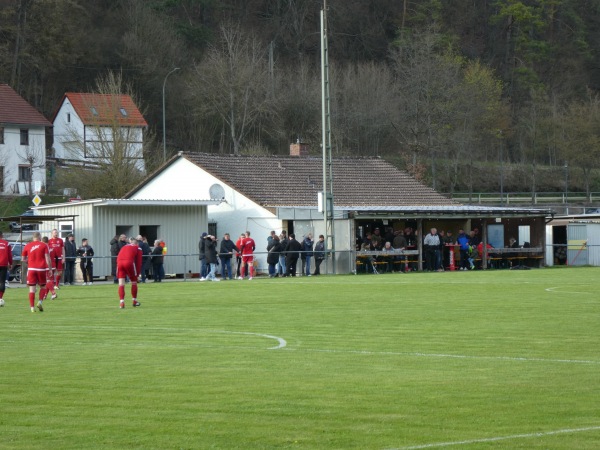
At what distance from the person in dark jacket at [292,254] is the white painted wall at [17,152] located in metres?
38.3

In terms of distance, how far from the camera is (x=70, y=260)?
4000 centimetres

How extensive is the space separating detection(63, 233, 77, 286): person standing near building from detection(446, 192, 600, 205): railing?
1677 inches

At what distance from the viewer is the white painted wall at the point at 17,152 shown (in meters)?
79.9

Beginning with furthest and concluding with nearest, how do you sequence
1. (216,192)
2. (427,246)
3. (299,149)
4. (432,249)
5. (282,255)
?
(299,149) < (216,192) < (432,249) < (427,246) < (282,255)

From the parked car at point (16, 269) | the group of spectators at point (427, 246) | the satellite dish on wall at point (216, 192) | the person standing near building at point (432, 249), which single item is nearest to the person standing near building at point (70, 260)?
the parked car at point (16, 269)

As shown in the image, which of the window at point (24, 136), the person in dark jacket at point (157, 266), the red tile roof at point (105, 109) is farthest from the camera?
the window at point (24, 136)

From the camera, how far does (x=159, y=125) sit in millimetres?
91875

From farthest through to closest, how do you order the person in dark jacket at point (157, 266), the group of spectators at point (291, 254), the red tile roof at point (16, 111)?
the red tile roof at point (16, 111), the group of spectators at point (291, 254), the person in dark jacket at point (157, 266)

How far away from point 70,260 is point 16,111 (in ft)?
152

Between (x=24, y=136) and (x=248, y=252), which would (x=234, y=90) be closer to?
(x=24, y=136)

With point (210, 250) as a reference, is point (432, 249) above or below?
below

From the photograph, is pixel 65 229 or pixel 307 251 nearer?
pixel 307 251

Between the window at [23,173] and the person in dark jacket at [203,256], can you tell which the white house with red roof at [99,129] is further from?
the person in dark jacket at [203,256]

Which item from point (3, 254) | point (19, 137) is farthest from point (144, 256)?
point (19, 137)
